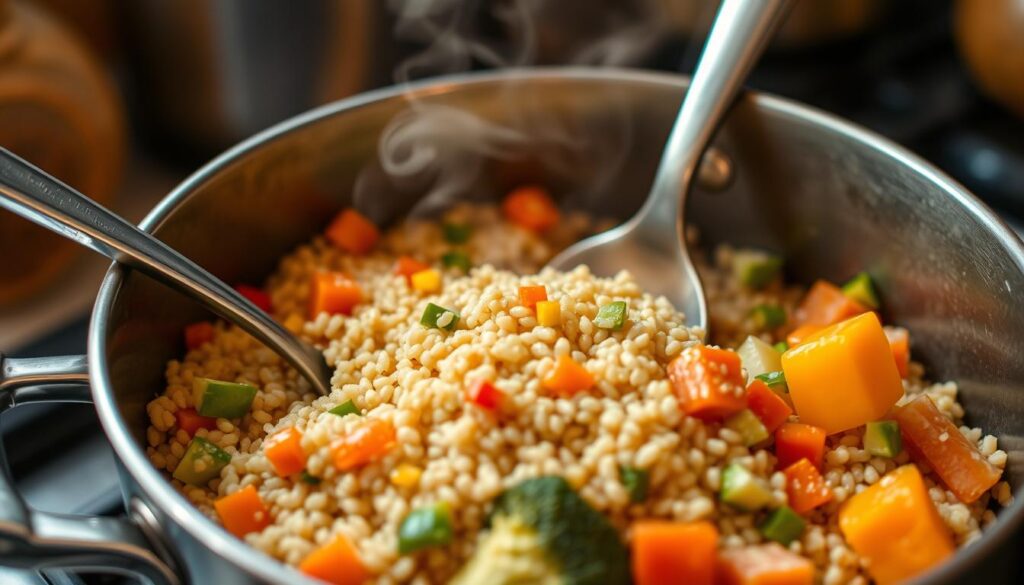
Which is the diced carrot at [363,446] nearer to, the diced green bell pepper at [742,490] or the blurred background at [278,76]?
the diced green bell pepper at [742,490]

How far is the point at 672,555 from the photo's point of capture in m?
1.00

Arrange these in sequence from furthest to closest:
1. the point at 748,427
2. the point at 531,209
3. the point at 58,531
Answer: the point at 531,209 < the point at 748,427 < the point at 58,531

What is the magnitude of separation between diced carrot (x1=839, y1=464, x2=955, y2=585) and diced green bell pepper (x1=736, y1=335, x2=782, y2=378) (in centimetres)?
27

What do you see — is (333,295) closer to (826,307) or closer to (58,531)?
(58,531)

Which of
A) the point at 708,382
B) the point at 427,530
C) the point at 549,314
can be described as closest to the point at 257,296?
the point at 549,314

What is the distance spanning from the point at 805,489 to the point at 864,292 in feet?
1.67

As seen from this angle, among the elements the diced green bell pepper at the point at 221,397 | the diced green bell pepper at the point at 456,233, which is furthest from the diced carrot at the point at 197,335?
the diced green bell pepper at the point at 456,233

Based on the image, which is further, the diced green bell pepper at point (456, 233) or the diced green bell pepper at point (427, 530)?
the diced green bell pepper at point (456, 233)

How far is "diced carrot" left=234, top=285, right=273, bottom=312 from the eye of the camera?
5.14ft

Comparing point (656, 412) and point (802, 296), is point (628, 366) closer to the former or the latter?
point (656, 412)

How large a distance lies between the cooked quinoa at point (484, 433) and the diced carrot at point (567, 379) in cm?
1

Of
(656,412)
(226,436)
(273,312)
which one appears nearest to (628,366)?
(656,412)

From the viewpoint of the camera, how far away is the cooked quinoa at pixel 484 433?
106 cm

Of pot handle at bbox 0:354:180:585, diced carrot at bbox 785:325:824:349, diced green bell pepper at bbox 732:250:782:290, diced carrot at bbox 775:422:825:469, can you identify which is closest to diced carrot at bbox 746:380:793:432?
diced carrot at bbox 775:422:825:469
